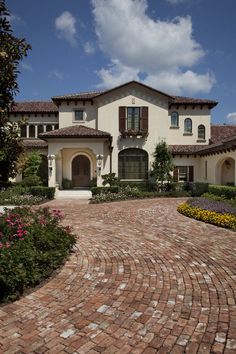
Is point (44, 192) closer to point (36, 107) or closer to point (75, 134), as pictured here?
point (75, 134)

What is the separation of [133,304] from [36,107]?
1065 inches

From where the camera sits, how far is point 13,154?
18.1ft

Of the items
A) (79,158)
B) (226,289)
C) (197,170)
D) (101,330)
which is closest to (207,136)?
(197,170)

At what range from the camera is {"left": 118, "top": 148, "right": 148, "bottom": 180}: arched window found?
25.0 m

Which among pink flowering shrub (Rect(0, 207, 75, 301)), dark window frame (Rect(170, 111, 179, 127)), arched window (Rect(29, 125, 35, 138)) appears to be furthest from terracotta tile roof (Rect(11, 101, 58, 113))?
pink flowering shrub (Rect(0, 207, 75, 301))

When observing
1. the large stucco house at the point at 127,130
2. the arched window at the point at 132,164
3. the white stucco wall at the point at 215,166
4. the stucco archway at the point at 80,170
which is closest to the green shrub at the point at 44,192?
the large stucco house at the point at 127,130

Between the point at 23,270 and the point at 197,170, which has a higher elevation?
the point at 197,170

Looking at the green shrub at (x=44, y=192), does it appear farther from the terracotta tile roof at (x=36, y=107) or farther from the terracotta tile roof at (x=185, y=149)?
the terracotta tile roof at (x=185, y=149)

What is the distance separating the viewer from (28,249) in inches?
215

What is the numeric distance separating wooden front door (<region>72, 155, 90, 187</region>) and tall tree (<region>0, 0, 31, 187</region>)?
766 inches

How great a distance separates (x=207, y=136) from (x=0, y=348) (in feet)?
85.6

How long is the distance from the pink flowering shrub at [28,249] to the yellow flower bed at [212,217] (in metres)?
6.15

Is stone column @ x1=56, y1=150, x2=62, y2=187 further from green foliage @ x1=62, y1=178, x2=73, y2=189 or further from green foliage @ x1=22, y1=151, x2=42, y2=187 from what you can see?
green foliage @ x1=22, y1=151, x2=42, y2=187

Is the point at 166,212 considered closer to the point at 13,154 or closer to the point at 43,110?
the point at 13,154
